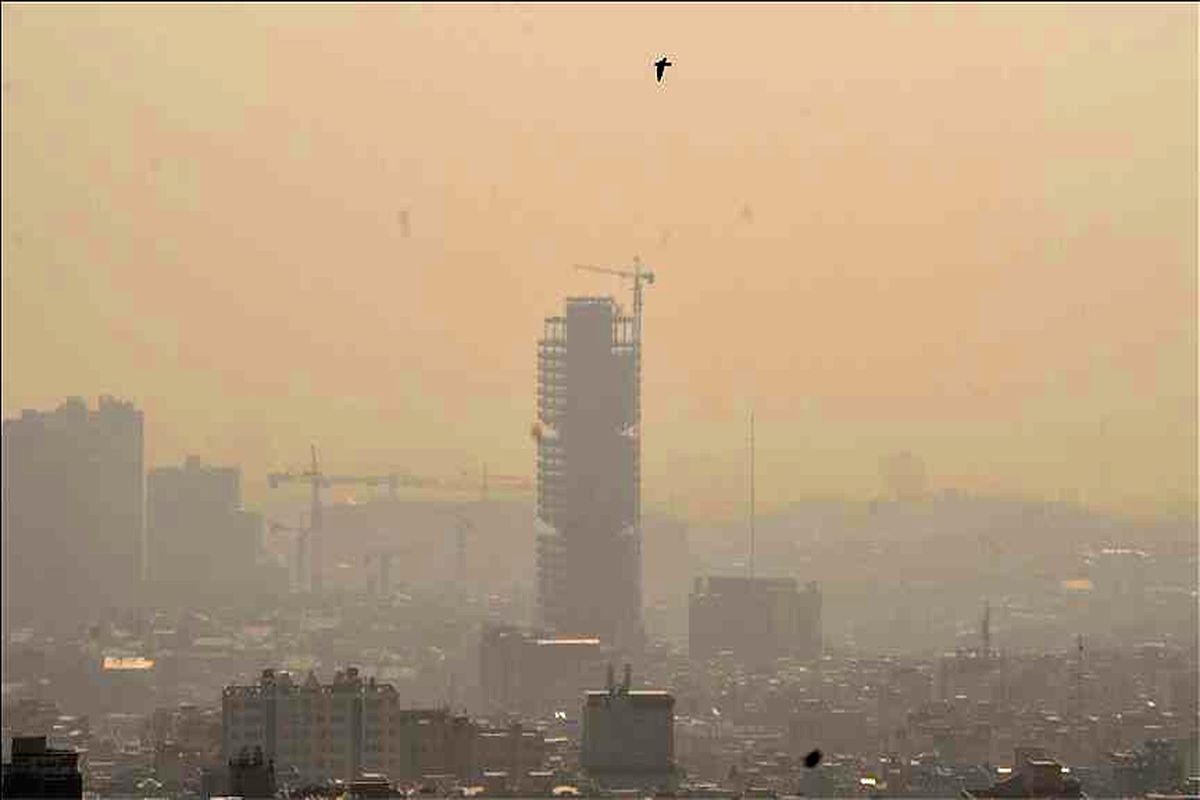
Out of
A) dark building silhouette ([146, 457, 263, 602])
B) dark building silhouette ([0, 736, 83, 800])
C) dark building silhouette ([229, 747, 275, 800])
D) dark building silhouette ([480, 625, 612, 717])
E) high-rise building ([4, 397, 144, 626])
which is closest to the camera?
dark building silhouette ([0, 736, 83, 800])

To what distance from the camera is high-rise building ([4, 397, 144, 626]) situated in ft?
285

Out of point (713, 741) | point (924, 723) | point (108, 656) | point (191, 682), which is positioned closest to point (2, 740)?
point (713, 741)

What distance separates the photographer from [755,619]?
3433 inches

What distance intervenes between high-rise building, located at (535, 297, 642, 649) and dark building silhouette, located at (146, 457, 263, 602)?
847 cm

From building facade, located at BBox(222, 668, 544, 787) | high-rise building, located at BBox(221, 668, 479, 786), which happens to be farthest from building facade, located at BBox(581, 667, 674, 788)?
high-rise building, located at BBox(221, 668, 479, 786)

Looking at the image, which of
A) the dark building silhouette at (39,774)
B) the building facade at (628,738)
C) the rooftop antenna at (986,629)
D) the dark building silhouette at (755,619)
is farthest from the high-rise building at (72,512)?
the dark building silhouette at (39,774)

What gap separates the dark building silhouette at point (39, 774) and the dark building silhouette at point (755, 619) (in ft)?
144

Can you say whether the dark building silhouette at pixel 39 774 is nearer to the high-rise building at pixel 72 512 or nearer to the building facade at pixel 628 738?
the building facade at pixel 628 738

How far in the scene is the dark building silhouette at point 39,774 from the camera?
109 feet

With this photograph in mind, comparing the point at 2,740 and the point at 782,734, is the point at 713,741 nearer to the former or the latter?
the point at 782,734

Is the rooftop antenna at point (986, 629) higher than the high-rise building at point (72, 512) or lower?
lower

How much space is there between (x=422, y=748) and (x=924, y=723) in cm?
1180

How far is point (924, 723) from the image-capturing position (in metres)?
60.6

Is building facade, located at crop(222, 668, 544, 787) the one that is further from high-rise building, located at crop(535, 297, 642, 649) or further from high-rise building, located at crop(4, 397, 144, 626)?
high-rise building, located at crop(535, 297, 642, 649)
